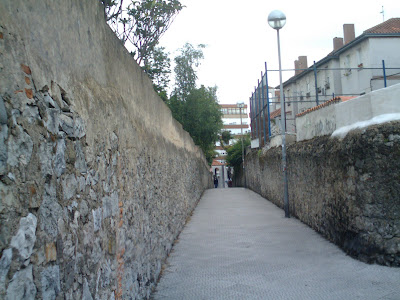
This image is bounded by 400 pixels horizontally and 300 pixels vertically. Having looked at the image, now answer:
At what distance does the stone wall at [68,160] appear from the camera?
6.16 feet

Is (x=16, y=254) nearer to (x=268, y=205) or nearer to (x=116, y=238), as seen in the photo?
(x=116, y=238)

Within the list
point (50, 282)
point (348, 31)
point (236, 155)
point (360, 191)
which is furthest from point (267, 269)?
point (236, 155)

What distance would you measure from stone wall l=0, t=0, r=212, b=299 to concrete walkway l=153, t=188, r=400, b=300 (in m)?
1.18

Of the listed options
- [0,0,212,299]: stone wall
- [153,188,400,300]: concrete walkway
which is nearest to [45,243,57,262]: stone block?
[0,0,212,299]: stone wall

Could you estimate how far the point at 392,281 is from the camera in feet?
18.4

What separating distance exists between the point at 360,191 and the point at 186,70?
2141 cm

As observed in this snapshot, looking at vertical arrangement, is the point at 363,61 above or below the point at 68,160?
above

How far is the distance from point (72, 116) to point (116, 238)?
54.3 inches

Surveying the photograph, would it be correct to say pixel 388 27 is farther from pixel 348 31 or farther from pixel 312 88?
pixel 312 88

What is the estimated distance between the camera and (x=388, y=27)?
26688mm

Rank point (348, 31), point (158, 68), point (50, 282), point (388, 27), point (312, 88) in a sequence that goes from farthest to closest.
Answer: point (312, 88) < point (348, 31) < point (388, 27) < point (158, 68) < point (50, 282)

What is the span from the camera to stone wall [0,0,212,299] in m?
1.88

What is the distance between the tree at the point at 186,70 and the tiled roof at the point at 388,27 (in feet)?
38.3

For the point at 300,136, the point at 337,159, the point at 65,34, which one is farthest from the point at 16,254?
the point at 300,136
